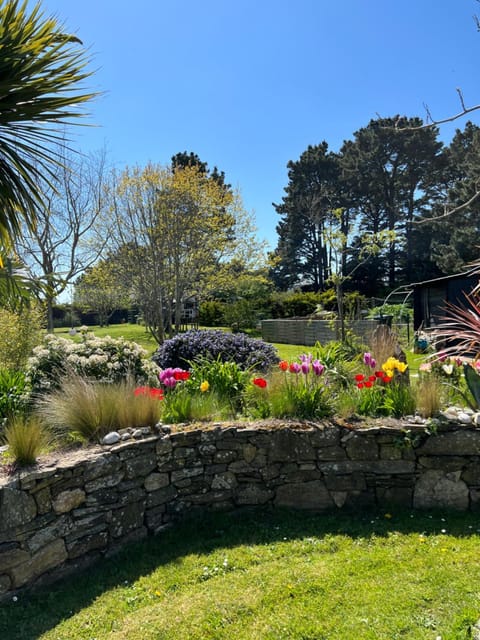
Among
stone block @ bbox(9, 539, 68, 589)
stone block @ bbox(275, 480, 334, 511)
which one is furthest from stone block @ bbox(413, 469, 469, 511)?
stone block @ bbox(9, 539, 68, 589)

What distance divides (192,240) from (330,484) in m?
11.0

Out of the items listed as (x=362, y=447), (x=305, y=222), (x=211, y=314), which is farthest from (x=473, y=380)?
(x=305, y=222)

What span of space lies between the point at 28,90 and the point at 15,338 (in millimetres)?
5042

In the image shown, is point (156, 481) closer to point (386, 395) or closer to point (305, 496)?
point (305, 496)

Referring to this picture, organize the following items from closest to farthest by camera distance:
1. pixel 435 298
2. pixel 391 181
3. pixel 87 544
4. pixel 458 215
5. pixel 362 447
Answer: pixel 87 544 < pixel 362 447 < pixel 435 298 < pixel 458 215 < pixel 391 181

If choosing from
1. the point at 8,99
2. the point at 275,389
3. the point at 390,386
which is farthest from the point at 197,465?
the point at 8,99

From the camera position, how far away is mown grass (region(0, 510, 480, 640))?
2.04 meters

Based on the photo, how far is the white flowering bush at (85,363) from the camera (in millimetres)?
4171

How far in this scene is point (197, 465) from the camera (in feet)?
10.9

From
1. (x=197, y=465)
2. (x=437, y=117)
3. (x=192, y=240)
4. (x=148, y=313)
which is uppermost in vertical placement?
(x=192, y=240)

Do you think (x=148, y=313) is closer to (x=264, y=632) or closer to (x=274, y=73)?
(x=274, y=73)

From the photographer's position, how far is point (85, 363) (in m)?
4.27

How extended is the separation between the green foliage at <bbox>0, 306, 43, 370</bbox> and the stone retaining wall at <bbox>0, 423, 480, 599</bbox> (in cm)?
478

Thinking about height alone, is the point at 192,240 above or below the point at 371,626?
above
